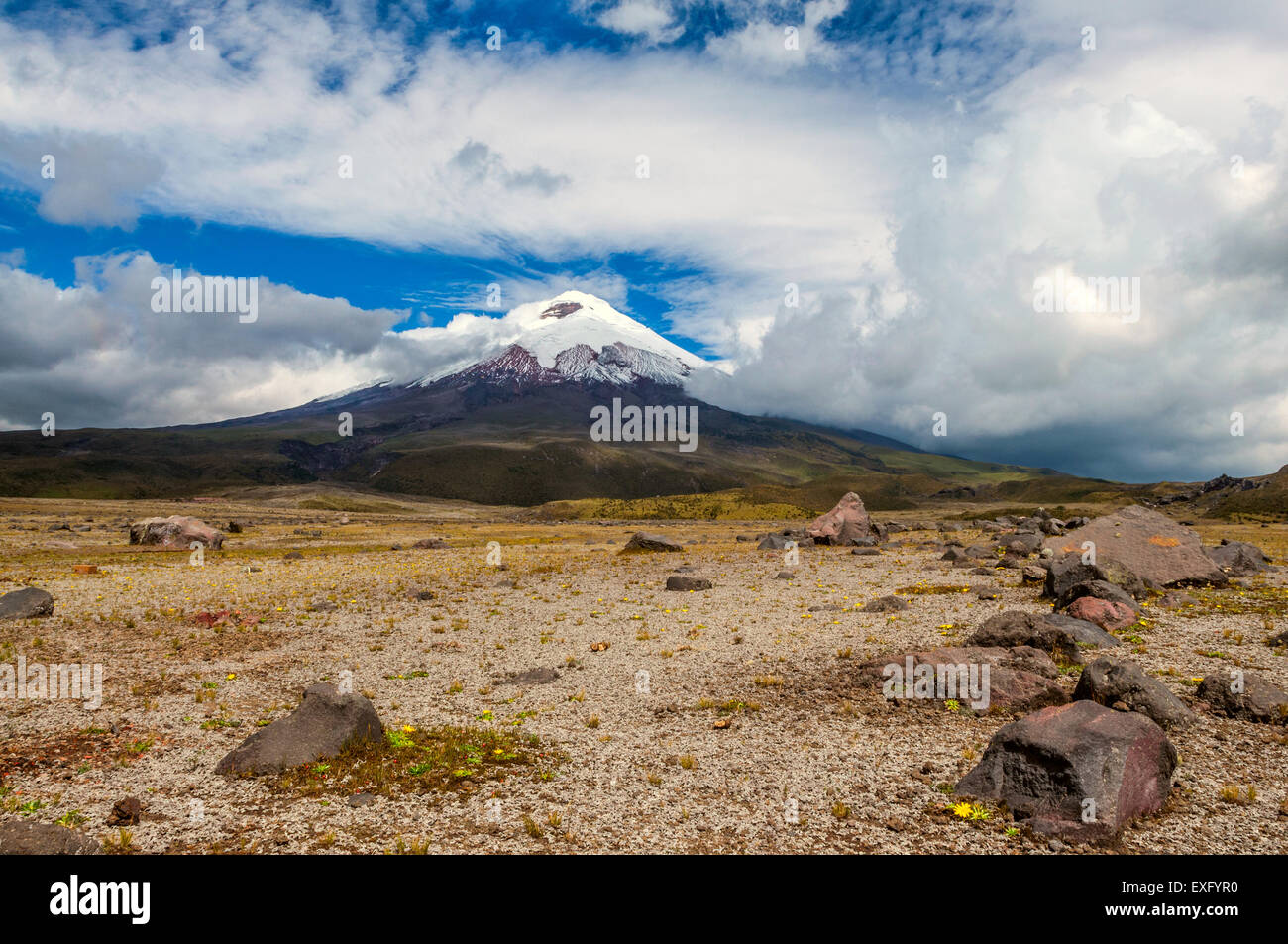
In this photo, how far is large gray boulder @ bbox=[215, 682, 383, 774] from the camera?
1455cm

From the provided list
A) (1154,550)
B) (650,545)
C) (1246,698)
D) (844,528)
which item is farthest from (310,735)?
(844,528)

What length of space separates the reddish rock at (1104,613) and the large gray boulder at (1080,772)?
16.8 metres

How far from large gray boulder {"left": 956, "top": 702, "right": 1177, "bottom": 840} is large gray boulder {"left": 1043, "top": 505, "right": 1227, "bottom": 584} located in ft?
84.3

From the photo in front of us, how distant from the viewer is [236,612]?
3362 centimetres

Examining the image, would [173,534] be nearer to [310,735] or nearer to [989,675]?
[310,735]

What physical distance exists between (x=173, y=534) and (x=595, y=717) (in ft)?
247

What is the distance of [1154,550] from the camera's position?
37.9 meters

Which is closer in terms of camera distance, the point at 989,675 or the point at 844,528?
the point at 989,675

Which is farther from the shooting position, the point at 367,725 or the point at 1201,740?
the point at 367,725

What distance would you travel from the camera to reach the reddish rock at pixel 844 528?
3076 inches
